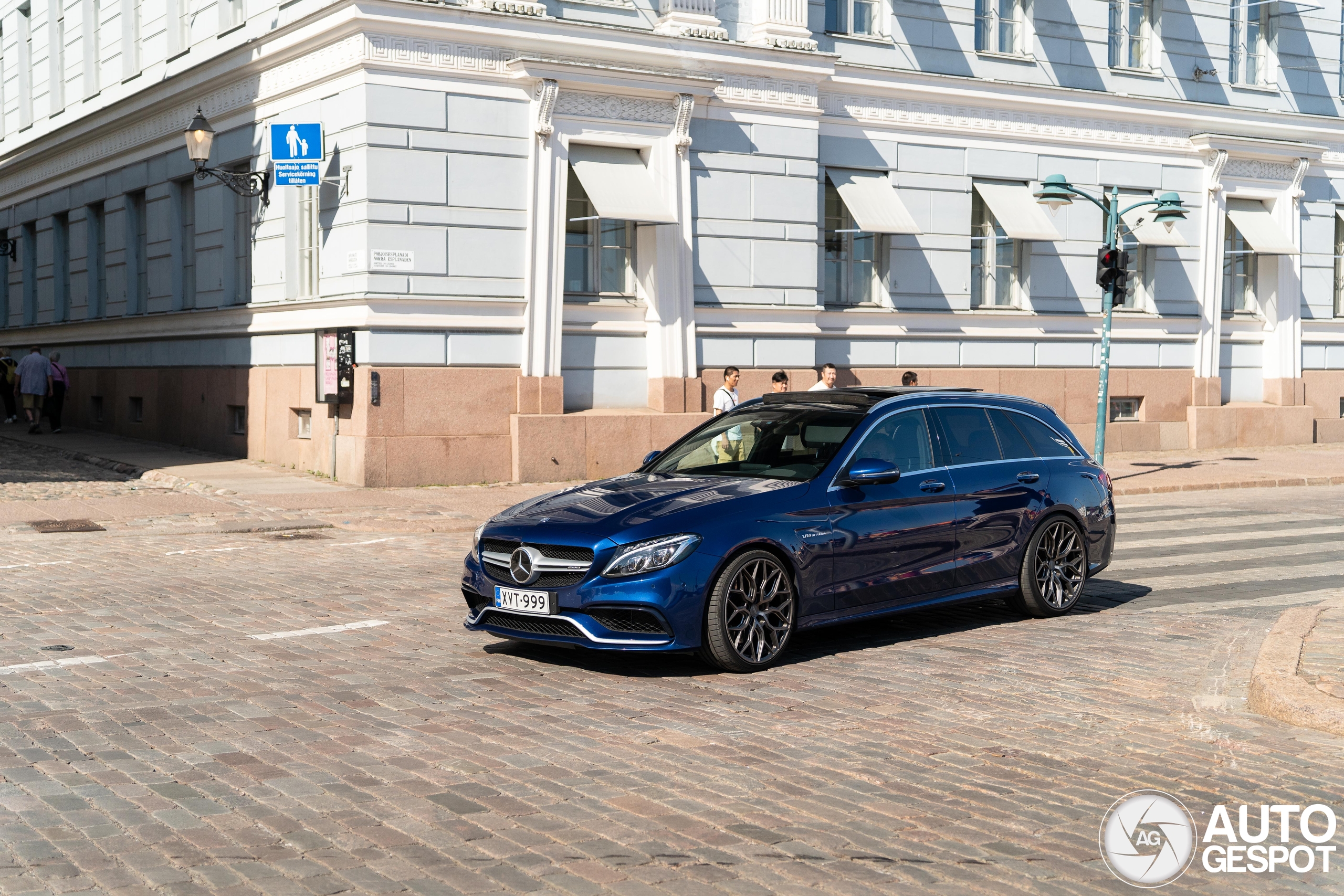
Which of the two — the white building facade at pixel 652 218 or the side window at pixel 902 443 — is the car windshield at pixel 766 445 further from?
the white building facade at pixel 652 218

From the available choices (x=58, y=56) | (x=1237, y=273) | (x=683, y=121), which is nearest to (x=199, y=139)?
(x=683, y=121)

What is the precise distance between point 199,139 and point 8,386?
11.8 meters

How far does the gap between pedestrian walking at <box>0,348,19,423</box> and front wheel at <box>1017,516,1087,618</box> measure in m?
26.7

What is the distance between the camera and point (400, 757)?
6289mm

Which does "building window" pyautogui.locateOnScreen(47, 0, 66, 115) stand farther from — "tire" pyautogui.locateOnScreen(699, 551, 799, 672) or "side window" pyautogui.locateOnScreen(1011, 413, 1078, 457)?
"tire" pyautogui.locateOnScreen(699, 551, 799, 672)

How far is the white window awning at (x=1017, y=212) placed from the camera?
24969mm

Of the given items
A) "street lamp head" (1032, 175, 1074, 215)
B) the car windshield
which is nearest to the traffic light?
"street lamp head" (1032, 175, 1074, 215)

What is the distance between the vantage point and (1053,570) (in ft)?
33.2

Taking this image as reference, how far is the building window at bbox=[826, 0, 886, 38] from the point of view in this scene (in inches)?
931

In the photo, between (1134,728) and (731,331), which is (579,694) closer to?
(1134,728)

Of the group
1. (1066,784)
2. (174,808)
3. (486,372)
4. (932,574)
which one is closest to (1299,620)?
(932,574)

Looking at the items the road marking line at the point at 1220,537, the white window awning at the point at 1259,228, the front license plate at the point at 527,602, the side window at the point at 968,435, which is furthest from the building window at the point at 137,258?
the white window awning at the point at 1259,228

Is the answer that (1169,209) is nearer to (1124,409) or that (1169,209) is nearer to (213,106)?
(1124,409)

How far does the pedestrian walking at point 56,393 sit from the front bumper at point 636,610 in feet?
75.5
